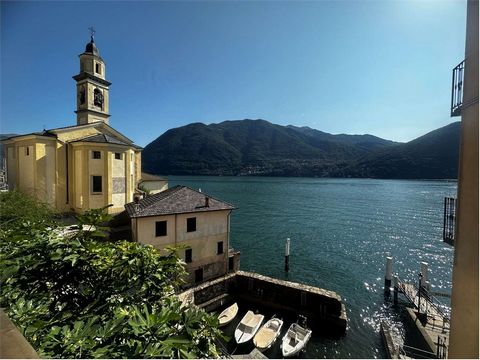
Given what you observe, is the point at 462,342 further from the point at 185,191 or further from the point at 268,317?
the point at 185,191

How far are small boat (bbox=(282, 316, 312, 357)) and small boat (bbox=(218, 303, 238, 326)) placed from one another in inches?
160

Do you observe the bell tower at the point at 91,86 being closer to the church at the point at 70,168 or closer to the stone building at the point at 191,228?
the church at the point at 70,168

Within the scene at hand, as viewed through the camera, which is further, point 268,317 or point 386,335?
point 268,317

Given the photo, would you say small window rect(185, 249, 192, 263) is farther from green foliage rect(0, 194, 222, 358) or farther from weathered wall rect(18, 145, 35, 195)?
weathered wall rect(18, 145, 35, 195)

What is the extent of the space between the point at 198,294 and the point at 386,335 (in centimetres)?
1275

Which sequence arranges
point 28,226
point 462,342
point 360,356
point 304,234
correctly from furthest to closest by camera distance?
1. point 304,234
2. point 360,356
3. point 28,226
4. point 462,342

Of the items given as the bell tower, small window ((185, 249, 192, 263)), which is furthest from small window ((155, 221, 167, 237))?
the bell tower

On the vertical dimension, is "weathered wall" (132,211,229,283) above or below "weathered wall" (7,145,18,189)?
below

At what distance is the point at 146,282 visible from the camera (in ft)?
13.1

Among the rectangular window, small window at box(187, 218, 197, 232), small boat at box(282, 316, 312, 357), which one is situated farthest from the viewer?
the rectangular window

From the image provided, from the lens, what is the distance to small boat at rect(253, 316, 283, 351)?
46.9 feet

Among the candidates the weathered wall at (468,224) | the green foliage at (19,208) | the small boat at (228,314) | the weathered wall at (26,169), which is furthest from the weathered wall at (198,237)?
the weathered wall at (468,224)

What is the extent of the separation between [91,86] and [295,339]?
30.3 meters

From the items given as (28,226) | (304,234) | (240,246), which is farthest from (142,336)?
(304,234)
